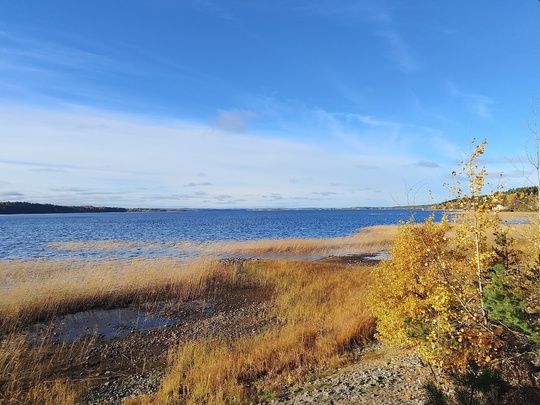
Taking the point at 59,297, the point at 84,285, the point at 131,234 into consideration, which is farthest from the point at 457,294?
the point at 131,234

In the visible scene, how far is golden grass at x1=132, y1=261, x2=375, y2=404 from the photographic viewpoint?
952 centimetres

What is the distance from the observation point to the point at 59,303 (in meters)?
18.6

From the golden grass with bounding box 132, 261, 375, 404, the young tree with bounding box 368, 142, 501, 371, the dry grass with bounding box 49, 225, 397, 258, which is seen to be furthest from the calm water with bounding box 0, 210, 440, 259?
the golden grass with bounding box 132, 261, 375, 404

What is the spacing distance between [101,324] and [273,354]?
31.8ft

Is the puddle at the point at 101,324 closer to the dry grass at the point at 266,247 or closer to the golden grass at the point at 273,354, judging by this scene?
the golden grass at the point at 273,354

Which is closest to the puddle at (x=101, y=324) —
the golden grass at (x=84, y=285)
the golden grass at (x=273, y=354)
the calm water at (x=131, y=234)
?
the golden grass at (x=84, y=285)

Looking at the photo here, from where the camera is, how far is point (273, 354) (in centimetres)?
1188

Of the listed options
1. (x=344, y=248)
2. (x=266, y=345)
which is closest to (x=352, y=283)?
(x=266, y=345)

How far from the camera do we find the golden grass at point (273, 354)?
9.52 m

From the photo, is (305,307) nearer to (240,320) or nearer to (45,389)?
(240,320)

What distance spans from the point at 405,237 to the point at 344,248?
3772cm

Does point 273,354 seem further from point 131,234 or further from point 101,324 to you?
point 131,234

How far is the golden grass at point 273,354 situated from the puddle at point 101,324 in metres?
4.15

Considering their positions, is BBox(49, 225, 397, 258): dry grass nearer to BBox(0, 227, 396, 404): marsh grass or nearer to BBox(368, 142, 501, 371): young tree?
BBox(0, 227, 396, 404): marsh grass
